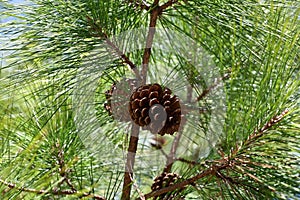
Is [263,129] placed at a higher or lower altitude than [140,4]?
lower

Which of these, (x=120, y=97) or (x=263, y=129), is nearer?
(x=263, y=129)

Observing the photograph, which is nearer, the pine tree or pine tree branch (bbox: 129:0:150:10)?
the pine tree

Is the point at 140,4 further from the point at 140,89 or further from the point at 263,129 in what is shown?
the point at 263,129

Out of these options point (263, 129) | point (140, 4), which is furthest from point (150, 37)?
point (263, 129)

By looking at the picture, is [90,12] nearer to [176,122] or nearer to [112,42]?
[112,42]

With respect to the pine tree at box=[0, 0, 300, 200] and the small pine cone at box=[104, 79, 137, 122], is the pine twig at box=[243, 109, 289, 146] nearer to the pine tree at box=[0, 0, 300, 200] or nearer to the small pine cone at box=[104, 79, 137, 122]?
the pine tree at box=[0, 0, 300, 200]

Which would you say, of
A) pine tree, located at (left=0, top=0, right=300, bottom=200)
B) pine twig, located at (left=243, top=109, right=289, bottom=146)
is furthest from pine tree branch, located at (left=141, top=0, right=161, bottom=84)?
pine twig, located at (left=243, top=109, right=289, bottom=146)

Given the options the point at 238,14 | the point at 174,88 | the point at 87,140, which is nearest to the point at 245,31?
the point at 238,14
